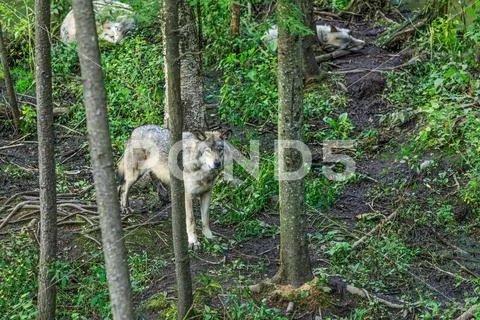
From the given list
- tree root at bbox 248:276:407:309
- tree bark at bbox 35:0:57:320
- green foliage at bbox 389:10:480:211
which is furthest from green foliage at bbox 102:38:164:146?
tree root at bbox 248:276:407:309

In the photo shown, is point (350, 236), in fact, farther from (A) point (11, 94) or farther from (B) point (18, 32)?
(B) point (18, 32)

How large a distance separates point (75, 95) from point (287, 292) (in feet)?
28.6

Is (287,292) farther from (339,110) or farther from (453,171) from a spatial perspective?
(339,110)

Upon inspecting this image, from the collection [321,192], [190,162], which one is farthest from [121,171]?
[321,192]

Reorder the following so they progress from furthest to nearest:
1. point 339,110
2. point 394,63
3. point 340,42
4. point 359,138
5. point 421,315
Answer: point 340,42
point 394,63
point 339,110
point 359,138
point 421,315

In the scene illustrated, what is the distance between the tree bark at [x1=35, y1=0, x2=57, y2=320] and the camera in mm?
7672

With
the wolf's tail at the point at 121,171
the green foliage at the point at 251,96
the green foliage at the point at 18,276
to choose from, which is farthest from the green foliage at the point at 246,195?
the green foliage at the point at 18,276

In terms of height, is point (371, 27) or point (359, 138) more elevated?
point (371, 27)

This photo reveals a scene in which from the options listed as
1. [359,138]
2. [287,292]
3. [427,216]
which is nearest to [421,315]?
[287,292]

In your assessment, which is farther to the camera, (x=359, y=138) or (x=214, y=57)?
(x=214, y=57)

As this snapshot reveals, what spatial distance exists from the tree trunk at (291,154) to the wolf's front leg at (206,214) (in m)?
1.87

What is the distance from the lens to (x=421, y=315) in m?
8.02

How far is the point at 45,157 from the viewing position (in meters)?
7.93

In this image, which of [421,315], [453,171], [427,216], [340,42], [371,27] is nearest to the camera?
[421,315]
